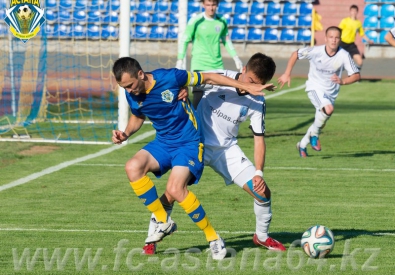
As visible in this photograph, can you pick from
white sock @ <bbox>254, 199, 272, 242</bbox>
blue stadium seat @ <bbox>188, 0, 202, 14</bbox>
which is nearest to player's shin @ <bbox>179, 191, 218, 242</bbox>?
white sock @ <bbox>254, 199, 272, 242</bbox>

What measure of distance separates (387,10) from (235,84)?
1176 inches

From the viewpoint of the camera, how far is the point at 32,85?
655 inches

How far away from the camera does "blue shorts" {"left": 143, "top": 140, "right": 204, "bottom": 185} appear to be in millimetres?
6984

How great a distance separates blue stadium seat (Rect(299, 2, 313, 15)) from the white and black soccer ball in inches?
879

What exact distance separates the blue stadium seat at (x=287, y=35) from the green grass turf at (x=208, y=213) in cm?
2062

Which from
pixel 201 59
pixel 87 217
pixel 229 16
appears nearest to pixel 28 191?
pixel 87 217

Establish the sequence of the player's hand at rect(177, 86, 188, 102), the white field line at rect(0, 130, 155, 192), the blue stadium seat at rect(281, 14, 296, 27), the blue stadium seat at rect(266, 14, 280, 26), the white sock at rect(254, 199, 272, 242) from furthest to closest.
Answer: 1. the blue stadium seat at rect(266, 14, 280, 26)
2. the blue stadium seat at rect(281, 14, 296, 27)
3. the white field line at rect(0, 130, 155, 192)
4. the white sock at rect(254, 199, 272, 242)
5. the player's hand at rect(177, 86, 188, 102)

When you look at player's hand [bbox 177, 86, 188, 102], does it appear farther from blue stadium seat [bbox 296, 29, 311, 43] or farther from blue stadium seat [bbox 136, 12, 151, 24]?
blue stadium seat [bbox 296, 29, 311, 43]

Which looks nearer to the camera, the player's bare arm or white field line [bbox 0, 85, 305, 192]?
white field line [bbox 0, 85, 305, 192]

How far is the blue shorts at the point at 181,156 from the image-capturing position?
6.98 metres

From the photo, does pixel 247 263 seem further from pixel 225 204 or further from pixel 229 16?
pixel 229 16

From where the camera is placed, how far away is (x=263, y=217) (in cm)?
725

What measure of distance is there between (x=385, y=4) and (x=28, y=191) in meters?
27.9

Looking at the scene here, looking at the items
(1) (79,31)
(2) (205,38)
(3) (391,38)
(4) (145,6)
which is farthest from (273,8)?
(3) (391,38)
